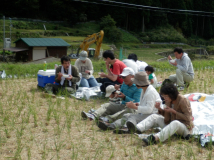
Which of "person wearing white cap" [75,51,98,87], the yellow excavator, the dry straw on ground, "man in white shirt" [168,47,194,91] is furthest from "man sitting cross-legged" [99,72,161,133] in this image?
the yellow excavator

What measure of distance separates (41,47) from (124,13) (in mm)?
27411

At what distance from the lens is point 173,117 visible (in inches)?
140

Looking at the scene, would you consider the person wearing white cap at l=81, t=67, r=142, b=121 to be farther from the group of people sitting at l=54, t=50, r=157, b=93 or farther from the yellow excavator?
the yellow excavator

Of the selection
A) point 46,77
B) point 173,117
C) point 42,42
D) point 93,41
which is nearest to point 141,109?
point 173,117

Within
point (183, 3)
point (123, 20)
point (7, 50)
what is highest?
point (183, 3)

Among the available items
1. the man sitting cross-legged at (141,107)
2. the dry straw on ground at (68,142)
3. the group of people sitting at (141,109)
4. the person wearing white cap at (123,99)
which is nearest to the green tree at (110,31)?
the group of people sitting at (141,109)

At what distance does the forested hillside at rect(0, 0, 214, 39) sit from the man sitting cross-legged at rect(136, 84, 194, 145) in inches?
1263

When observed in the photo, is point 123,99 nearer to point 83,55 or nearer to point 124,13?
point 83,55

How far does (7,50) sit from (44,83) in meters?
18.8

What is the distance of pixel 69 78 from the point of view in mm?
5855

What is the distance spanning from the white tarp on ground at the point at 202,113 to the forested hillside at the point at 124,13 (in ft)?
99.6

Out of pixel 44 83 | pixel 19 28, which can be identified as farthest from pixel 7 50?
pixel 44 83

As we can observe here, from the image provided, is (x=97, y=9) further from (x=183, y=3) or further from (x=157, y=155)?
(x=157, y=155)

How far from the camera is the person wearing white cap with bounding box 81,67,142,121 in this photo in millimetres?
4204
